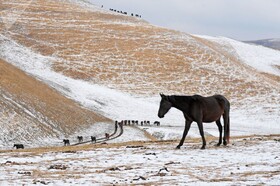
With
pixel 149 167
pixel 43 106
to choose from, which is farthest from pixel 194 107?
pixel 43 106

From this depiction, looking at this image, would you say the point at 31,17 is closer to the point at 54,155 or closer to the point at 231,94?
the point at 231,94

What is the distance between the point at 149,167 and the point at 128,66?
79321 millimetres

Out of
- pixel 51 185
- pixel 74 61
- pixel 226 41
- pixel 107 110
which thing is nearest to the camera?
pixel 51 185

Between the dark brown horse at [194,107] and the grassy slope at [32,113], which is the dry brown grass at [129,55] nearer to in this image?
the grassy slope at [32,113]

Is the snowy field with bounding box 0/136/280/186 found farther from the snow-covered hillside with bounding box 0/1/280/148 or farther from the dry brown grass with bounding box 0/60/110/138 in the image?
the snow-covered hillside with bounding box 0/1/280/148

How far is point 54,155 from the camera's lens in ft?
55.5

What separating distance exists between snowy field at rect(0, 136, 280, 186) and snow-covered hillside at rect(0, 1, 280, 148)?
32.2 m

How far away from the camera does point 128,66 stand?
302 feet

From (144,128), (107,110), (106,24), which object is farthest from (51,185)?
(106,24)

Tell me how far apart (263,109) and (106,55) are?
129ft

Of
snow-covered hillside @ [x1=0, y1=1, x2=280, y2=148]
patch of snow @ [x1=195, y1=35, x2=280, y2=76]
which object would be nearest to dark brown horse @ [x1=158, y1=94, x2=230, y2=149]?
snow-covered hillside @ [x1=0, y1=1, x2=280, y2=148]

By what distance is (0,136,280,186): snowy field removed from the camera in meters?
11.2

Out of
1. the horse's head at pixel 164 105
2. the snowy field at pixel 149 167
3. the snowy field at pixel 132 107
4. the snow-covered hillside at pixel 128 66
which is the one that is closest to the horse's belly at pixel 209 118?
the snowy field at pixel 149 167

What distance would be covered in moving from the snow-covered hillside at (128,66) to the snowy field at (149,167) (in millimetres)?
32191
